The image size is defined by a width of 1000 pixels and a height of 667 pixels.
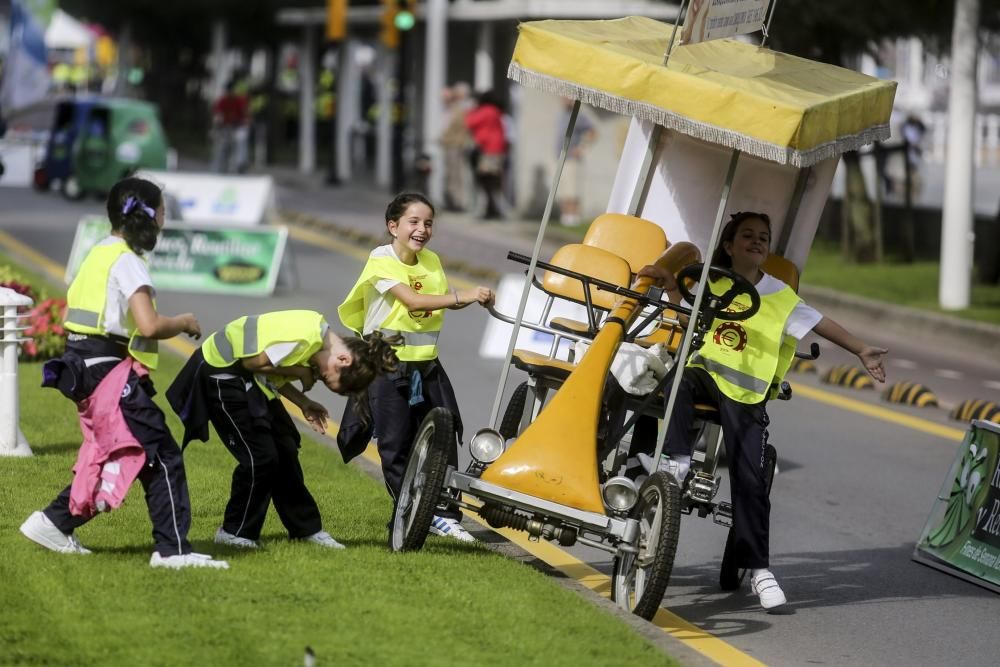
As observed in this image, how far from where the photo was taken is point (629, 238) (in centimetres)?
1020

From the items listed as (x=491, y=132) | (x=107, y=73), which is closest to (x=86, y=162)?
(x=491, y=132)

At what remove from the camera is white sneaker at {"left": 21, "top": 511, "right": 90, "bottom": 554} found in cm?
730

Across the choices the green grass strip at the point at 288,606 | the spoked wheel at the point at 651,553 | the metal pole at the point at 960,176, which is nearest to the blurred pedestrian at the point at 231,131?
the metal pole at the point at 960,176

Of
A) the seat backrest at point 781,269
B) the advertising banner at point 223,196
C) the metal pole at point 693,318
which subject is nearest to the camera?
the metal pole at point 693,318

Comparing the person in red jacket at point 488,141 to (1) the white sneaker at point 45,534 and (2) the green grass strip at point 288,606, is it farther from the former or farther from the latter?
(1) the white sneaker at point 45,534

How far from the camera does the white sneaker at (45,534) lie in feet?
24.0

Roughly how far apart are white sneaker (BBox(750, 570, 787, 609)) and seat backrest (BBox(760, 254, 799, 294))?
1.91m

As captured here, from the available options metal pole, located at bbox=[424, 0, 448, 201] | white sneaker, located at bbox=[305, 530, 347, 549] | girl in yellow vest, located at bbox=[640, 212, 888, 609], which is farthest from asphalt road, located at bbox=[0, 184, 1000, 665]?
metal pole, located at bbox=[424, 0, 448, 201]

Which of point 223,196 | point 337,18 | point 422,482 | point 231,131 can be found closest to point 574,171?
point 223,196

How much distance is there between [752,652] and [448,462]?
1.41 meters

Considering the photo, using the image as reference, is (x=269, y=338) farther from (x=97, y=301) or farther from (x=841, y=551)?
(x=841, y=551)

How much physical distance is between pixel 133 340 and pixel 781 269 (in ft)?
12.1

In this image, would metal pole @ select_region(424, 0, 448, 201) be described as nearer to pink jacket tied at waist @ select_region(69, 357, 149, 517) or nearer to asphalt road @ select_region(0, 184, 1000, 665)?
asphalt road @ select_region(0, 184, 1000, 665)

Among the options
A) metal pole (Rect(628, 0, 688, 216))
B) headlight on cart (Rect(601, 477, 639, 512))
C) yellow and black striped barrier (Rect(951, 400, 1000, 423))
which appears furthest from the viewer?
yellow and black striped barrier (Rect(951, 400, 1000, 423))
